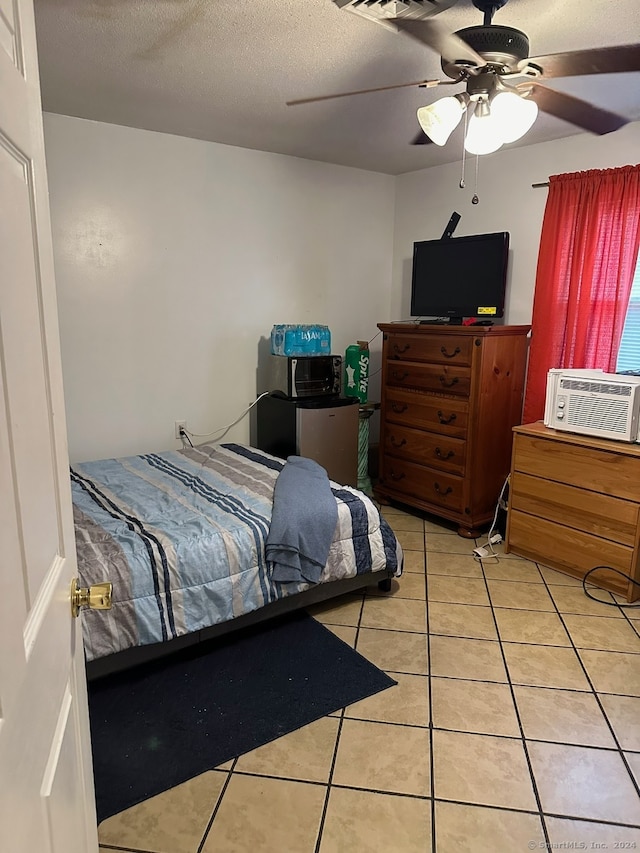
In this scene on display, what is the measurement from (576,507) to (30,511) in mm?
2791

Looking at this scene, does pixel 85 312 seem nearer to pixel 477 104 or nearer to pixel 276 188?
pixel 276 188

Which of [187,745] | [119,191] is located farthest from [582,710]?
[119,191]

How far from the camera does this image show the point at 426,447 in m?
3.71

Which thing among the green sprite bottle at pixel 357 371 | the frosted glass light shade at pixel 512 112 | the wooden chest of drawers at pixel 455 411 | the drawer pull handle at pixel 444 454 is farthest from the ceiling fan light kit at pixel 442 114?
the green sprite bottle at pixel 357 371

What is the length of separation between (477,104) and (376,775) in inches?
86.5

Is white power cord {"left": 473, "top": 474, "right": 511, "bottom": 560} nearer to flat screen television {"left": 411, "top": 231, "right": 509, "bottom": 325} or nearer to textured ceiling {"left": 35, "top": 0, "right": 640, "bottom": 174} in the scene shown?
flat screen television {"left": 411, "top": 231, "right": 509, "bottom": 325}

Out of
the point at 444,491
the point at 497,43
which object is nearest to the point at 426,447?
the point at 444,491

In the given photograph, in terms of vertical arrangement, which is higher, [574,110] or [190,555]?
[574,110]

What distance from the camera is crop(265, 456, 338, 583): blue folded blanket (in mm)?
2404

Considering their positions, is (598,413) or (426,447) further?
(426,447)

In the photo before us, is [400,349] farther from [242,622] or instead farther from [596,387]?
[242,622]

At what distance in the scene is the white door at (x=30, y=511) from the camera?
66 centimetres

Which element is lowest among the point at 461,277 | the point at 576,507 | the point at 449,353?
the point at 576,507

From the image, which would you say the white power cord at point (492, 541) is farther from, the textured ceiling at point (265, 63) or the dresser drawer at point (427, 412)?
the textured ceiling at point (265, 63)
